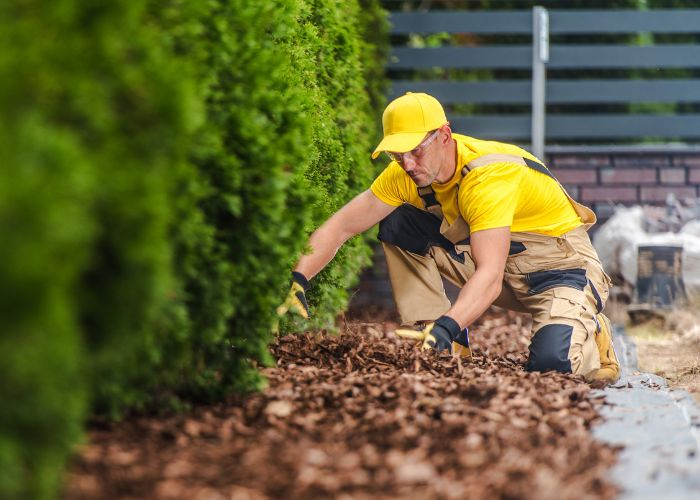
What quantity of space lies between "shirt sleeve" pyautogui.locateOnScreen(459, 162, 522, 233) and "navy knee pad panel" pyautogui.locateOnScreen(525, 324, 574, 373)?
62cm

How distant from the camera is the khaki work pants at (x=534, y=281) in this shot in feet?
14.7

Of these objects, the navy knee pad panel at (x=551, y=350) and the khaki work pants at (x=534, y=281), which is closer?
the navy knee pad panel at (x=551, y=350)

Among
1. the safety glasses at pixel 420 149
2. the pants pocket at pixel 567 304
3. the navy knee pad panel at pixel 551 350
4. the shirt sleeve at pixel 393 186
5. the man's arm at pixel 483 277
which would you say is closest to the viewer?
the man's arm at pixel 483 277

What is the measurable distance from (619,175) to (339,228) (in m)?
3.87

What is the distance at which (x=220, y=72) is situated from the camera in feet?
9.66

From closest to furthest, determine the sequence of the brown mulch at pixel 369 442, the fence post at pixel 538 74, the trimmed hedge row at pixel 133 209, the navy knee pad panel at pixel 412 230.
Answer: the trimmed hedge row at pixel 133 209
the brown mulch at pixel 369 442
the navy knee pad panel at pixel 412 230
the fence post at pixel 538 74

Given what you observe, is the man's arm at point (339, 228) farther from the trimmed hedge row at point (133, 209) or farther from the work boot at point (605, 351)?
the work boot at point (605, 351)

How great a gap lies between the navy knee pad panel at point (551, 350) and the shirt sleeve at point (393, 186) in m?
0.99

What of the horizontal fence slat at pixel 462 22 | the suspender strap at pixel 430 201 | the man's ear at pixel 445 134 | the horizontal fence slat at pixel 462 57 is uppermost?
the horizontal fence slat at pixel 462 22

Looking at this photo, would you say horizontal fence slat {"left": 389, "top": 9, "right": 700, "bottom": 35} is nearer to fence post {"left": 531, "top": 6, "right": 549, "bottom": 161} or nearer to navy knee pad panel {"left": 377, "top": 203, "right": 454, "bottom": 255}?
fence post {"left": 531, "top": 6, "right": 549, "bottom": 161}

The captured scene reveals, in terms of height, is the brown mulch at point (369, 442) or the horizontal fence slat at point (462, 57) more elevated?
the horizontal fence slat at point (462, 57)

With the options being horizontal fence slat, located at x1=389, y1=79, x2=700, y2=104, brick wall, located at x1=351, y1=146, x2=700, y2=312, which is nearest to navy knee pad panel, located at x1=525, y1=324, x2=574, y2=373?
brick wall, located at x1=351, y1=146, x2=700, y2=312

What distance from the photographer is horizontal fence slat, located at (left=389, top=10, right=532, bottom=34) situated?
777cm

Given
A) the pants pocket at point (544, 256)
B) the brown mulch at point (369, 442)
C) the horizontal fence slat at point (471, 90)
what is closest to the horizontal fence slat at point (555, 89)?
the horizontal fence slat at point (471, 90)
